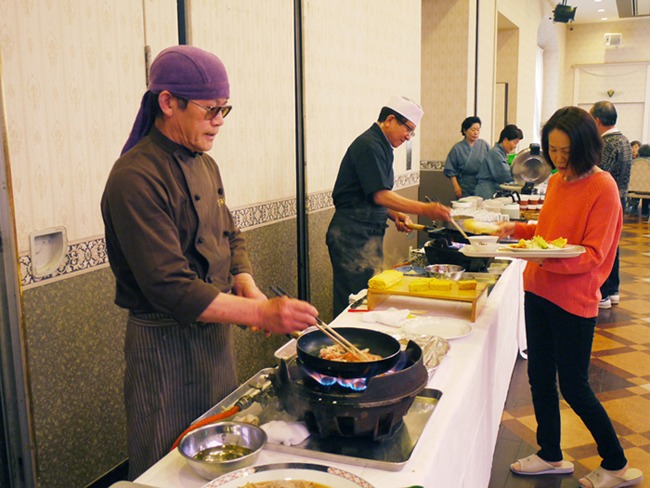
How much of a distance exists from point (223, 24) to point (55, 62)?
47.7 inches

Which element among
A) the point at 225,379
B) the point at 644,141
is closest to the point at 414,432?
the point at 225,379

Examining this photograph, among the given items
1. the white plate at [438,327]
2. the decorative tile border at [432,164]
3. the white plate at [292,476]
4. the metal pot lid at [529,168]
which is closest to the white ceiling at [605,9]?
the decorative tile border at [432,164]

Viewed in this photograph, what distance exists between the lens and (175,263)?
152 cm

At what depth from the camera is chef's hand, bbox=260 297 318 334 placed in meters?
1.44

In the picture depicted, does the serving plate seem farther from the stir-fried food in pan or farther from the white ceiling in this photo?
the white ceiling

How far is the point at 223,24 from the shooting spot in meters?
3.36

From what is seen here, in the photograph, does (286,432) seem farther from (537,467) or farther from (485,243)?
(537,467)

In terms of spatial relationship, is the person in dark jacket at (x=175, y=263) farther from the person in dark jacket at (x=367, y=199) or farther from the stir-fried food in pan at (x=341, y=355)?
the person in dark jacket at (x=367, y=199)

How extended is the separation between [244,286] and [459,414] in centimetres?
73

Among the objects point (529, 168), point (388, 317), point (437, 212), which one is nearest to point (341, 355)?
point (388, 317)

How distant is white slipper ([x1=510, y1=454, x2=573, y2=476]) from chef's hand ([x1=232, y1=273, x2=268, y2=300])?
67.7 inches

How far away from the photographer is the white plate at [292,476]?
124 centimetres

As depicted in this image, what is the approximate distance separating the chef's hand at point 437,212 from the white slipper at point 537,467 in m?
1.21

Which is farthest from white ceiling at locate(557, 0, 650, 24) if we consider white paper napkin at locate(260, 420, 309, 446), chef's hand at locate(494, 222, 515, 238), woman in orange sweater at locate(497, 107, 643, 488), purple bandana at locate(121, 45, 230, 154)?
white paper napkin at locate(260, 420, 309, 446)
